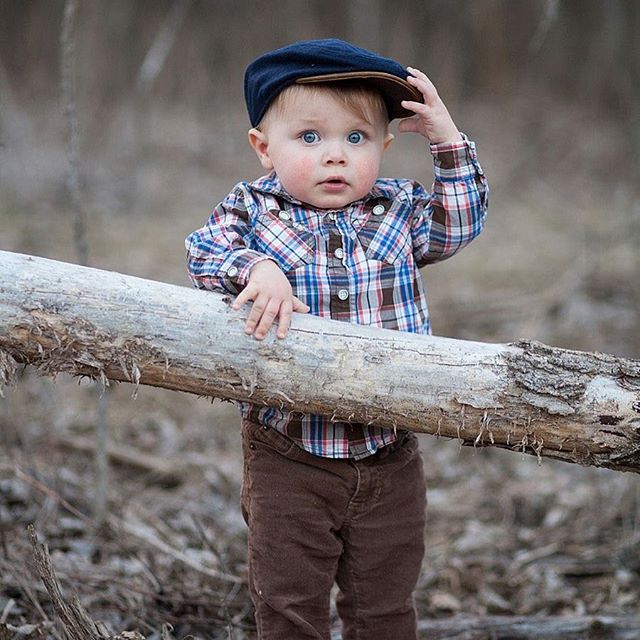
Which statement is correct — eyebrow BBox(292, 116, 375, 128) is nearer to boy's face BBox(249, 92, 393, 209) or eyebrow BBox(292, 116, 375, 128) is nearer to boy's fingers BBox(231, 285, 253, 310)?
boy's face BBox(249, 92, 393, 209)

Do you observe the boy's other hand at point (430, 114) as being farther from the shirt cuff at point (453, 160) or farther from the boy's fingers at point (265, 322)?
the boy's fingers at point (265, 322)

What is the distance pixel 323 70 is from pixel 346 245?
1.42 feet

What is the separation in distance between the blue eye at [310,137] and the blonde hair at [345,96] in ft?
0.24

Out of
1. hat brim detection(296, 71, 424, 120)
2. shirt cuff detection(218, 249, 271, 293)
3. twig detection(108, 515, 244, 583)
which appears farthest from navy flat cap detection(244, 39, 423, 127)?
twig detection(108, 515, 244, 583)

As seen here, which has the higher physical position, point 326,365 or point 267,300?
point 267,300

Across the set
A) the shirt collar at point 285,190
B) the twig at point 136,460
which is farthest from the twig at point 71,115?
the twig at point 136,460

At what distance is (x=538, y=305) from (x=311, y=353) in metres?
4.92

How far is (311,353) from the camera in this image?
2.04 metres

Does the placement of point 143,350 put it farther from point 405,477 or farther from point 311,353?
point 405,477

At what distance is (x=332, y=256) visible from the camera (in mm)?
2268

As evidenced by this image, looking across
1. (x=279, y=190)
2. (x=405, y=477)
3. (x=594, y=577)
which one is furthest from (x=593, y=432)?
(x=594, y=577)

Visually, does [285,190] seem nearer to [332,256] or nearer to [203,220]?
[332,256]

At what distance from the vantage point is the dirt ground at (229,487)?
301 cm

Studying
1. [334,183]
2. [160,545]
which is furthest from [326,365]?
[160,545]
